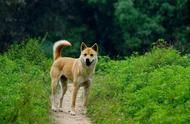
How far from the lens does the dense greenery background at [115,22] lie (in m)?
40.8

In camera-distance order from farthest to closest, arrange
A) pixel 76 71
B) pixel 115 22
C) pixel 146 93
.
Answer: pixel 115 22 < pixel 76 71 < pixel 146 93

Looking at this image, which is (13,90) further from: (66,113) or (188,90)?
(188,90)

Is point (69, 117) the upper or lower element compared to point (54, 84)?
lower

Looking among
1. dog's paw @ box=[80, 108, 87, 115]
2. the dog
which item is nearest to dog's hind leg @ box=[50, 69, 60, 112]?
the dog

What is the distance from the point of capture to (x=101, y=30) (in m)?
47.4

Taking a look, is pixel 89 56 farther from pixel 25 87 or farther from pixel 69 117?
pixel 25 87

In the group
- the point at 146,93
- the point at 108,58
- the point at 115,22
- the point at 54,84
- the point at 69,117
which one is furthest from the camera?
the point at 115,22

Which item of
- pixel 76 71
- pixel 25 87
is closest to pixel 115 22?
pixel 76 71

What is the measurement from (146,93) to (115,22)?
30011 mm

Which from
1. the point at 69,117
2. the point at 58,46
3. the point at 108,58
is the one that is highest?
the point at 108,58

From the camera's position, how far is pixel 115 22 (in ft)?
148

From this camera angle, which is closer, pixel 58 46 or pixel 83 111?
pixel 83 111

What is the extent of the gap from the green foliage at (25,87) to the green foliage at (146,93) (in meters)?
A: 1.32

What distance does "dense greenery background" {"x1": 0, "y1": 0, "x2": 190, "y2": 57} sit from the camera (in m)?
40.8
